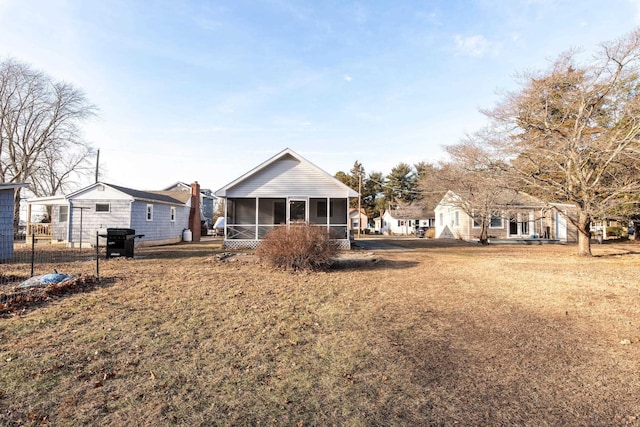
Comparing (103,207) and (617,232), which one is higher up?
(103,207)

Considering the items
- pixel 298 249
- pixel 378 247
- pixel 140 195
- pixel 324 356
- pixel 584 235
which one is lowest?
pixel 324 356

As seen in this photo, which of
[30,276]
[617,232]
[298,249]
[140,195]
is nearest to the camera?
[30,276]

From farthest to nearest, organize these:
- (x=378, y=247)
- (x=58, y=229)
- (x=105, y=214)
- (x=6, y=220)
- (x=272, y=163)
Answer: (x=58, y=229) → (x=378, y=247) → (x=105, y=214) → (x=272, y=163) → (x=6, y=220)

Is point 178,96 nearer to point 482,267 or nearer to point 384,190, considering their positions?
point 482,267

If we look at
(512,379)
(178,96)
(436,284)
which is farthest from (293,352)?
(178,96)

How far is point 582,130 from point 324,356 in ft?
48.2

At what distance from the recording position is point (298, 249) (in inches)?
402

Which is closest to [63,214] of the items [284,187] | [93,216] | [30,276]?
[93,216]

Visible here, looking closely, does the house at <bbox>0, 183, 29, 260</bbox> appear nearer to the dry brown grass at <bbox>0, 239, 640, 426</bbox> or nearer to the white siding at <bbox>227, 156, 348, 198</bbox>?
the dry brown grass at <bbox>0, 239, 640, 426</bbox>

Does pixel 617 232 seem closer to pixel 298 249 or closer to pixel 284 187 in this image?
pixel 284 187

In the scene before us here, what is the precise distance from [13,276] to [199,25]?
9.58 meters

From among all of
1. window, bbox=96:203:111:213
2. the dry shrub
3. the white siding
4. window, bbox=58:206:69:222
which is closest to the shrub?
the white siding

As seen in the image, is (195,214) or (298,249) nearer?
(298,249)

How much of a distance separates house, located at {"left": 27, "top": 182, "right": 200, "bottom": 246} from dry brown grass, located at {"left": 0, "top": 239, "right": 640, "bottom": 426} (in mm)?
13109
